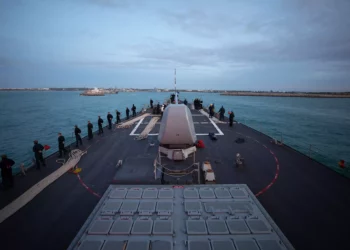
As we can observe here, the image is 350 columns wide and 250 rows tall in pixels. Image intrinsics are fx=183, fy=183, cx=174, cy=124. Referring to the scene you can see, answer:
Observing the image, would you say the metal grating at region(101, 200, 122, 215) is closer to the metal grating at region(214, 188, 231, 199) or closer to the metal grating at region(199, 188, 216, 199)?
the metal grating at region(199, 188, 216, 199)

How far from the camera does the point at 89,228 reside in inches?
146

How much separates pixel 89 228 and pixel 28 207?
4845 millimetres

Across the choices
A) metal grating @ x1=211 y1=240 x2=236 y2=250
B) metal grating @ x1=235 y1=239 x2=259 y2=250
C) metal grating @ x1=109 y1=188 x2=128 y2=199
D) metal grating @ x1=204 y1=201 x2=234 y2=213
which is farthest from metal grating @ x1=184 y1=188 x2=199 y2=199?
metal grating @ x1=109 y1=188 x2=128 y2=199

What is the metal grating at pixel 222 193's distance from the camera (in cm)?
467

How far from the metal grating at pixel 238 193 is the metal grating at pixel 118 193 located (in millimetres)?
2855

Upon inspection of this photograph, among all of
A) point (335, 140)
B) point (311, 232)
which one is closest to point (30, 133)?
point (311, 232)

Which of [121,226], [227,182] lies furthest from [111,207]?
[227,182]

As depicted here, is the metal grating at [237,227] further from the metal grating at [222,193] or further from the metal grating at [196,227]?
the metal grating at [222,193]

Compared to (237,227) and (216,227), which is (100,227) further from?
(237,227)

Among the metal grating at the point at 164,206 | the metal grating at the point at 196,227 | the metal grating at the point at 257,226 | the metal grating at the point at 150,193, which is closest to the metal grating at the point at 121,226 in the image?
the metal grating at the point at 164,206

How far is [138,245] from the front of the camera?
3.34m

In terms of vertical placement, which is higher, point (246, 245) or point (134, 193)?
point (134, 193)

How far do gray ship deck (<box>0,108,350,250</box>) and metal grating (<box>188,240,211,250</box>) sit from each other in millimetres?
3400

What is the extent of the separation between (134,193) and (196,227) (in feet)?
6.15
